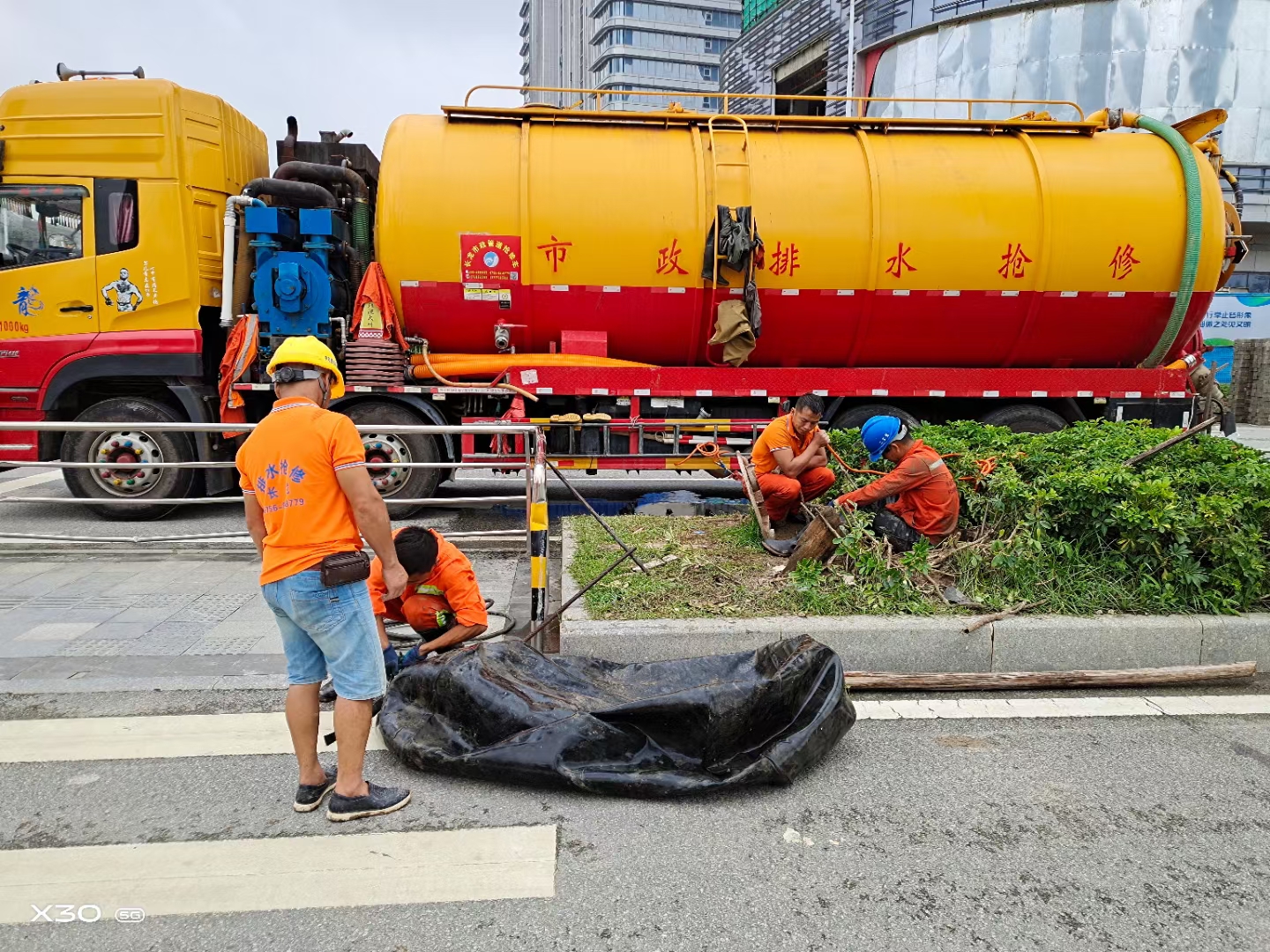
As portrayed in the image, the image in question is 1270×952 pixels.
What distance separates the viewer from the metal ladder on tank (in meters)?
7.29

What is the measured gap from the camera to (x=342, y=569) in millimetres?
2633

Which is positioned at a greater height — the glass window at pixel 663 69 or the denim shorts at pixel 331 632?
the glass window at pixel 663 69

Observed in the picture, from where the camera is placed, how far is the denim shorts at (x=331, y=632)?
2.68 meters

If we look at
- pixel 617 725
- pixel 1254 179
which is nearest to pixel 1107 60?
pixel 1254 179

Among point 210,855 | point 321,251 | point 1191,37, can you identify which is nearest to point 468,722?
point 210,855

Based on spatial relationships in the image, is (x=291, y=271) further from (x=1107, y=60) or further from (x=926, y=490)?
(x=1107, y=60)

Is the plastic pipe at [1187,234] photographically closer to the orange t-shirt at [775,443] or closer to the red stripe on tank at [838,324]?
the red stripe on tank at [838,324]

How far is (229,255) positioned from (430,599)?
5000 millimetres

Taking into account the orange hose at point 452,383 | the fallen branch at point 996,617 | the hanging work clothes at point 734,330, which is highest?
the hanging work clothes at point 734,330

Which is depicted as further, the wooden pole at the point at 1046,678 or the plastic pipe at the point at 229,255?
the plastic pipe at the point at 229,255

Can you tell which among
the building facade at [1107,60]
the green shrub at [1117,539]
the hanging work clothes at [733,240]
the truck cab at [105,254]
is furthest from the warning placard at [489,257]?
the building facade at [1107,60]

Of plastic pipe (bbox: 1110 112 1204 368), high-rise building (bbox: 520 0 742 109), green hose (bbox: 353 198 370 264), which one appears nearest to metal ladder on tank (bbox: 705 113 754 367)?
green hose (bbox: 353 198 370 264)

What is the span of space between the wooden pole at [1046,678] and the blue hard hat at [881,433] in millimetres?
1641

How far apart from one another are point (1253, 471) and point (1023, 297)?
3.45 metres
